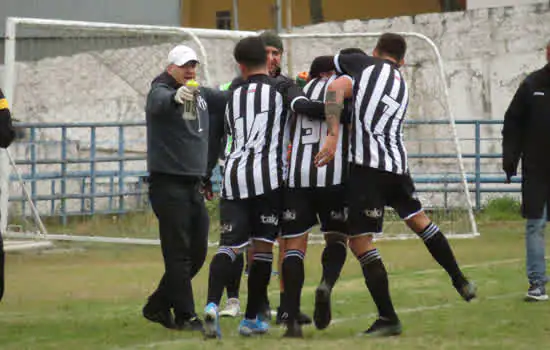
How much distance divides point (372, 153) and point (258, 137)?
2.48 ft

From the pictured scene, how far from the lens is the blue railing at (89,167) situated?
18.4 m

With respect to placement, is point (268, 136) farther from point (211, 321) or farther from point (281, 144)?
point (211, 321)

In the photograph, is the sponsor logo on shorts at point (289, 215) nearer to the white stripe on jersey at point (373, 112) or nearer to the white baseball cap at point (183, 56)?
the white stripe on jersey at point (373, 112)

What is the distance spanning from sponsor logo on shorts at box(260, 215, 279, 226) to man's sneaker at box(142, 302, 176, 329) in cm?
111

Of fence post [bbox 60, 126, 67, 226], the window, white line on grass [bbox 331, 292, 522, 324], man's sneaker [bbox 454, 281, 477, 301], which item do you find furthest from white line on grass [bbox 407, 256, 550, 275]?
the window

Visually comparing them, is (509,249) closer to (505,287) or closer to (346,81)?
(505,287)

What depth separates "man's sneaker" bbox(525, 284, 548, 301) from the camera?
36.2 ft

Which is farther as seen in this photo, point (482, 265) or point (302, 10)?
point (302, 10)

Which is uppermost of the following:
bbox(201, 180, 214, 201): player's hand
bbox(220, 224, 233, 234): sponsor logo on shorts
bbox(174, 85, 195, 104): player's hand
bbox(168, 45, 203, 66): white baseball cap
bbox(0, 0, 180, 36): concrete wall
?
bbox(0, 0, 180, 36): concrete wall

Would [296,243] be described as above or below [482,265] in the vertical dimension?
above

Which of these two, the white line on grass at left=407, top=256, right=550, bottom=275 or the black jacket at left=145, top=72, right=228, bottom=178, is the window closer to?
the white line on grass at left=407, top=256, right=550, bottom=275

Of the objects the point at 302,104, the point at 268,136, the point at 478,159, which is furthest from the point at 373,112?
the point at 478,159

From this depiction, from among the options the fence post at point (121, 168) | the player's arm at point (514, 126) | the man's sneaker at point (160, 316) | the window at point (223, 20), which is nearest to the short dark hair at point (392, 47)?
the player's arm at point (514, 126)

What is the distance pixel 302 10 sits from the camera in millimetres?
31734
